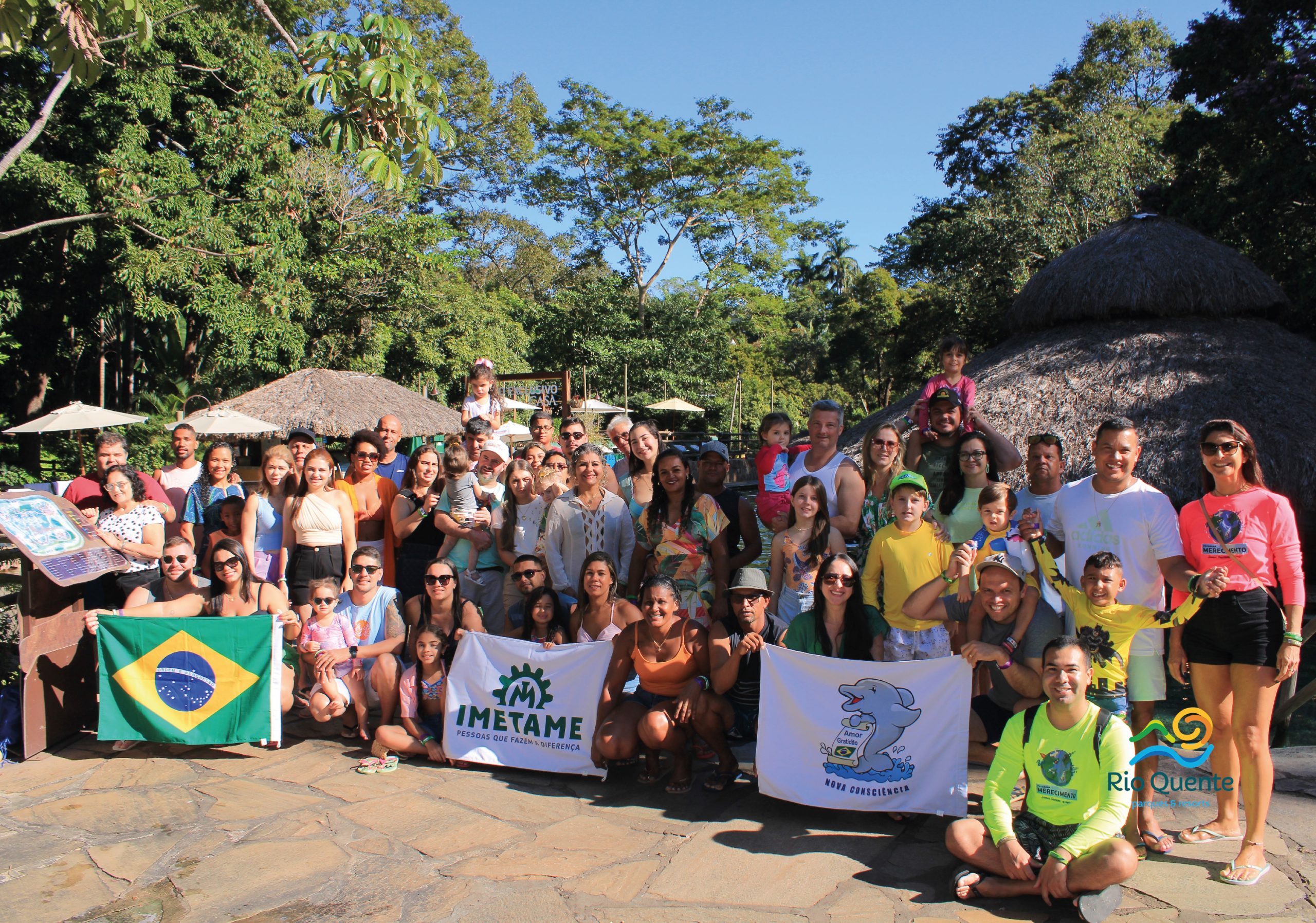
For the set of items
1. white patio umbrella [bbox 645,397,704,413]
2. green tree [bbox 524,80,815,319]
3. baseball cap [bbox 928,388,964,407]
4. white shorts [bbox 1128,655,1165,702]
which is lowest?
white shorts [bbox 1128,655,1165,702]

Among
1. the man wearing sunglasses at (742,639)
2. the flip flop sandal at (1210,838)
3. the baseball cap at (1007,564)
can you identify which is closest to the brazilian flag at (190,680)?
the man wearing sunglasses at (742,639)

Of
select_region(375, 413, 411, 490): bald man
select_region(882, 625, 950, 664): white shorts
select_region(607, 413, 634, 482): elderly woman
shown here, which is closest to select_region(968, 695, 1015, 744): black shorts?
select_region(882, 625, 950, 664): white shorts

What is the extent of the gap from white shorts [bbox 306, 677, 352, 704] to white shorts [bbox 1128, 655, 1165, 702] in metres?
4.28

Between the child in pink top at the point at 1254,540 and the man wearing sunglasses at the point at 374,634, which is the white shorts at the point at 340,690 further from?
the child in pink top at the point at 1254,540

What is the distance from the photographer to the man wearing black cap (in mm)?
5375

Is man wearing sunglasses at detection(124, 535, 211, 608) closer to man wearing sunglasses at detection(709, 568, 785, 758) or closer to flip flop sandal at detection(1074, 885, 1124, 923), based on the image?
man wearing sunglasses at detection(709, 568, 785, 758)

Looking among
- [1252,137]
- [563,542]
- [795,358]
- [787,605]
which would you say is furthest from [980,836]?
[795,358]

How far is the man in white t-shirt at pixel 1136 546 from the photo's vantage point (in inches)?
151

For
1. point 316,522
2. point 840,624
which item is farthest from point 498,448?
point 840,624

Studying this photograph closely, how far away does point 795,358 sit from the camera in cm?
4281

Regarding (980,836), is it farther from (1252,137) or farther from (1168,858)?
(1252,137)

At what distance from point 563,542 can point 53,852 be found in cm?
293

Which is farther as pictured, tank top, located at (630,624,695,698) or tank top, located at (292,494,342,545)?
tank top, located at (292,494,342,545)

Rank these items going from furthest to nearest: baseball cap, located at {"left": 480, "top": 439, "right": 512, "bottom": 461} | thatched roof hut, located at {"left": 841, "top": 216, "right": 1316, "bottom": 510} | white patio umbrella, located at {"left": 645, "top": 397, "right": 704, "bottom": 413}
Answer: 1. white patio umbrella, located at {"left": 645, "top": 397, "right": 704, "bottom": 413}
2. thatched roof hut, located at {"left": 841, "top": 216, "right": 1316, "bottom": 510}
3. baseball cap, located at {"left": 480, "top": 439, "right": 512, "bottom": 461}
